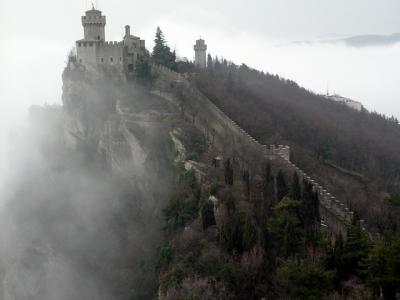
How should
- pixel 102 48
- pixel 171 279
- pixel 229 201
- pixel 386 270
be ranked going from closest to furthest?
1. pixel 386 270
2. pixel 171 279
3. pixel 229 201
4. pixel 102 48

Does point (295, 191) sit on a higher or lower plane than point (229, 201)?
higher

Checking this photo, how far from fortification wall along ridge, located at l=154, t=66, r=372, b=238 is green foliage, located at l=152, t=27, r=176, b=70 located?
6.29ft

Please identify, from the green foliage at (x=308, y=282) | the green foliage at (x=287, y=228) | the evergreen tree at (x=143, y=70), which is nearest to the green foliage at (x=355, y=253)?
the green foliage at (x=308, y=282)

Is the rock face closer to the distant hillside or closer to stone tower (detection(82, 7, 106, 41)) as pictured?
stone tower (detection(82, 7, 106, 41))

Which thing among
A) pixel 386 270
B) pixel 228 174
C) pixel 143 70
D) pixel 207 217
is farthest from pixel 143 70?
pixel 386 270

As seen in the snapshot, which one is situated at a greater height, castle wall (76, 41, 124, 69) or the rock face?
castle wall (76, 41, 124, 69)

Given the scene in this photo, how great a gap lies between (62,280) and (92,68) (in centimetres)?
2197

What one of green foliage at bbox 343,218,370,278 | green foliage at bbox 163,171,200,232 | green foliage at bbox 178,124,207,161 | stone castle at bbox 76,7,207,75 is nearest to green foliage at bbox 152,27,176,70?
stone castle at bbox 76,7,207,75

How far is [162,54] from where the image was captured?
73.3 m

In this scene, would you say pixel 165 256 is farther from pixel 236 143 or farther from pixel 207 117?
pixel 207 117

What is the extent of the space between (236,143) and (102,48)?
69.2ft

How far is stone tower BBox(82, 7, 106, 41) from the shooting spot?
7256 centimetres

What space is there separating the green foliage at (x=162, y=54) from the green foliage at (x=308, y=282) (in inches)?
1659

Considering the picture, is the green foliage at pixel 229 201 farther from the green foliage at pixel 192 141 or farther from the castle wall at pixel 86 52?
the castle wall at pixel 86 52
